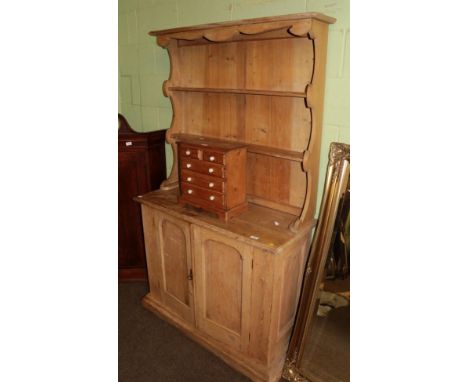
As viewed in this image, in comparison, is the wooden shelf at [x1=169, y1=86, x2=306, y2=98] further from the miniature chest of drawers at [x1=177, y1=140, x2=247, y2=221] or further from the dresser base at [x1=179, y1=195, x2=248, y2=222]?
the dresser base at [x1=179, y1=195, x2=248, y2=222]

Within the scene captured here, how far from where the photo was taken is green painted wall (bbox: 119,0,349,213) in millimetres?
1745

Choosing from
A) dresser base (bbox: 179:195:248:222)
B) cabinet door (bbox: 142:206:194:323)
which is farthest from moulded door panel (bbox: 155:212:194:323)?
dresser base (bbox: 179:195:248:222)

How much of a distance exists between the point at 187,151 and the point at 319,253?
3.19ft

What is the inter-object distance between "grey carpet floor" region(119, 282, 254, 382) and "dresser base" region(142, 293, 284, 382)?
1.4 inches

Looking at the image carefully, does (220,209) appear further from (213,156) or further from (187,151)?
(187,151)

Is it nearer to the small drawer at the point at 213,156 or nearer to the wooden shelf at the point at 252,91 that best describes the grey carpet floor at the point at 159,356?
the small drawer at the point at 213,156

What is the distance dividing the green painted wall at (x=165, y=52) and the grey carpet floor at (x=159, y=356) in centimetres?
122

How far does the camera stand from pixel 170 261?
2.33 metres

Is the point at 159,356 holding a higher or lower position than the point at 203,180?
lower

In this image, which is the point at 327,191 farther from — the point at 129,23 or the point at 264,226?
the point at 129,23

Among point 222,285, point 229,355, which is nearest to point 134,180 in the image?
Result: point 222,285
